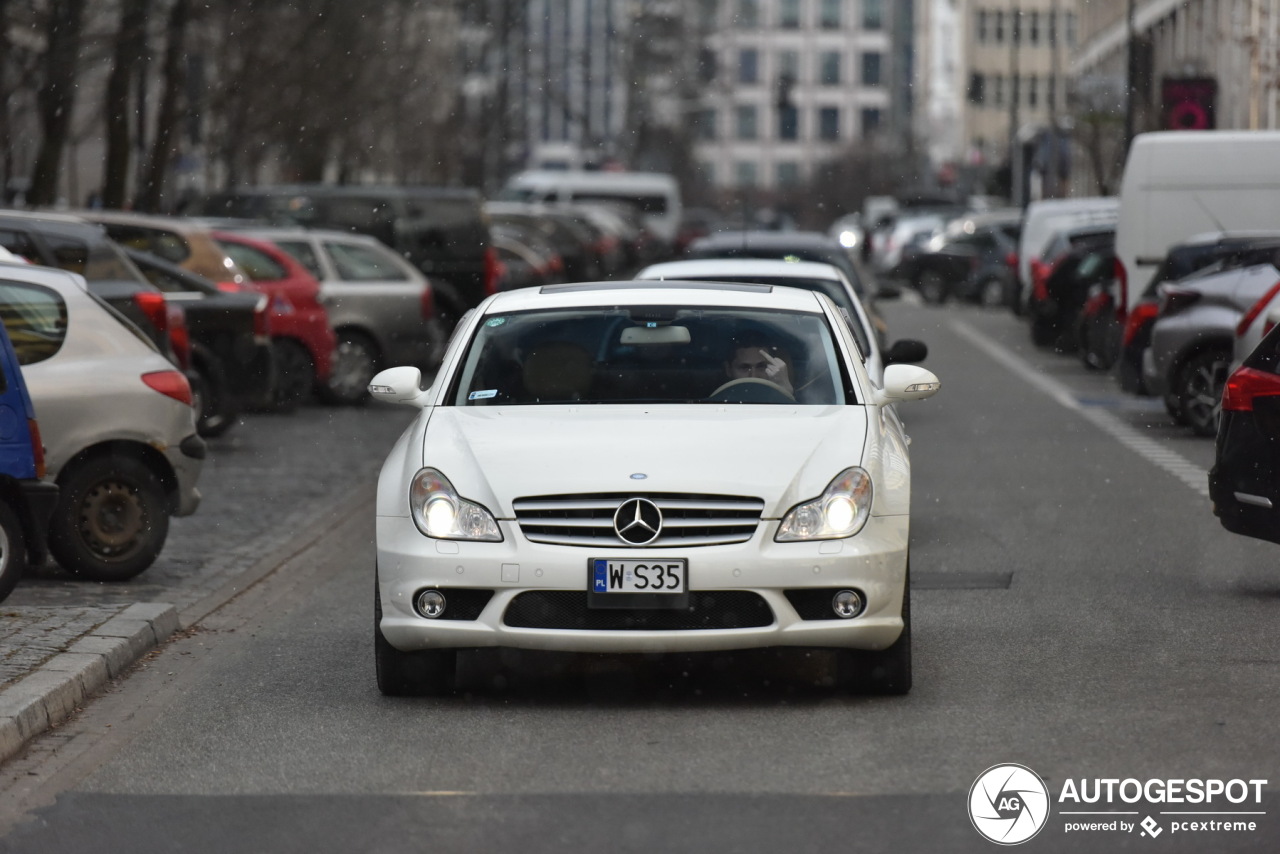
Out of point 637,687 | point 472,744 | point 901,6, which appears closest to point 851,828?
point 472,744

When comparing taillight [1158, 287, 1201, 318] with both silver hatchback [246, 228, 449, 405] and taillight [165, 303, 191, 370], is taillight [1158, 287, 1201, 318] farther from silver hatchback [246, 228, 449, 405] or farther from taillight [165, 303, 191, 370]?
taillight [165, 303, 191, 370]

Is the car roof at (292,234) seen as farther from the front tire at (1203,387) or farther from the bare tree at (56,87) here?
the front tire at (1203,387)

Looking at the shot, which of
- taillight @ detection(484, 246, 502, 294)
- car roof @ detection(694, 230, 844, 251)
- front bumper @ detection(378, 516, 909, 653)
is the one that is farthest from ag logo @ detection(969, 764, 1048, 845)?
taillight @ detection(484, 246, 502, 294)

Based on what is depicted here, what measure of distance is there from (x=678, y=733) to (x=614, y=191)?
6400cm

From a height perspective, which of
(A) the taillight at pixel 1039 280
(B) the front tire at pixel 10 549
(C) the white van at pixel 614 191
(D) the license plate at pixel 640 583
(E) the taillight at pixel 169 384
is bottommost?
(C) the white van at pixel 614 191

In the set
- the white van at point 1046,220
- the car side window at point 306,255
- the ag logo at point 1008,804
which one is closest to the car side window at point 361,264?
the car side window at point 306,255

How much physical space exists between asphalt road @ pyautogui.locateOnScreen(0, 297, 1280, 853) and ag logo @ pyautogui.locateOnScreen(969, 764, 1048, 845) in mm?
47

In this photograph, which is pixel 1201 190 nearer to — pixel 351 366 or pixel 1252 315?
pixel 351 366

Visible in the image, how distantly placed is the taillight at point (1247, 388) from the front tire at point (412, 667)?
406cm

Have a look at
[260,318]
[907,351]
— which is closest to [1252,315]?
[907,351]

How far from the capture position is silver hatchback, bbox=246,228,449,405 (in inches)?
859

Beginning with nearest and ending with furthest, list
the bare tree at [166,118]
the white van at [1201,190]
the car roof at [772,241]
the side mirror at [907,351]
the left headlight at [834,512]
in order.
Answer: the left headlight at [834,512]
the side mirror at [907,351]
the car roof at [772,241]
the white van at [1201,190]
the bare tree at [166,118]

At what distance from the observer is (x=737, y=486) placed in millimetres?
7789

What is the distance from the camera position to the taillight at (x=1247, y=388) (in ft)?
34.0
